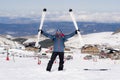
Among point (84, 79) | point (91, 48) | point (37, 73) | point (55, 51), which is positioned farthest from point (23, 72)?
point (91, 48)

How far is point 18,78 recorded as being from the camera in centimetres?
1647

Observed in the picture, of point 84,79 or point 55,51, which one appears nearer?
point 84,79

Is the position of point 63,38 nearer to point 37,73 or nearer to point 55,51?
point 55,51

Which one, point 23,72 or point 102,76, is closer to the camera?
point 102,76

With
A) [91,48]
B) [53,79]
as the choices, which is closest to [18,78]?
[53,79]

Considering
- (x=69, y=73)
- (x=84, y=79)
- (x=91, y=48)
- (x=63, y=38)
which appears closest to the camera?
(x=84, y=79)

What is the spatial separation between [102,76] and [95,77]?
523mm

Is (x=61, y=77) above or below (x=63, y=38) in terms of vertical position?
below

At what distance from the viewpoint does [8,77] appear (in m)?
16.8

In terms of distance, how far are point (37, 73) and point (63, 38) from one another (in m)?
2.29

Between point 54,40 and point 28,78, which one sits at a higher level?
point 54,40

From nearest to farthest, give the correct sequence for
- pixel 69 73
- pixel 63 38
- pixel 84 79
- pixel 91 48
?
pixel 84 79 → pixel 69 73 → pixel 63 38 → pixel 91 48

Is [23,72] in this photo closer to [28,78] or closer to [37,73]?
[37,73]

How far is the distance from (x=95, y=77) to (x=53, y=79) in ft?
5.75
